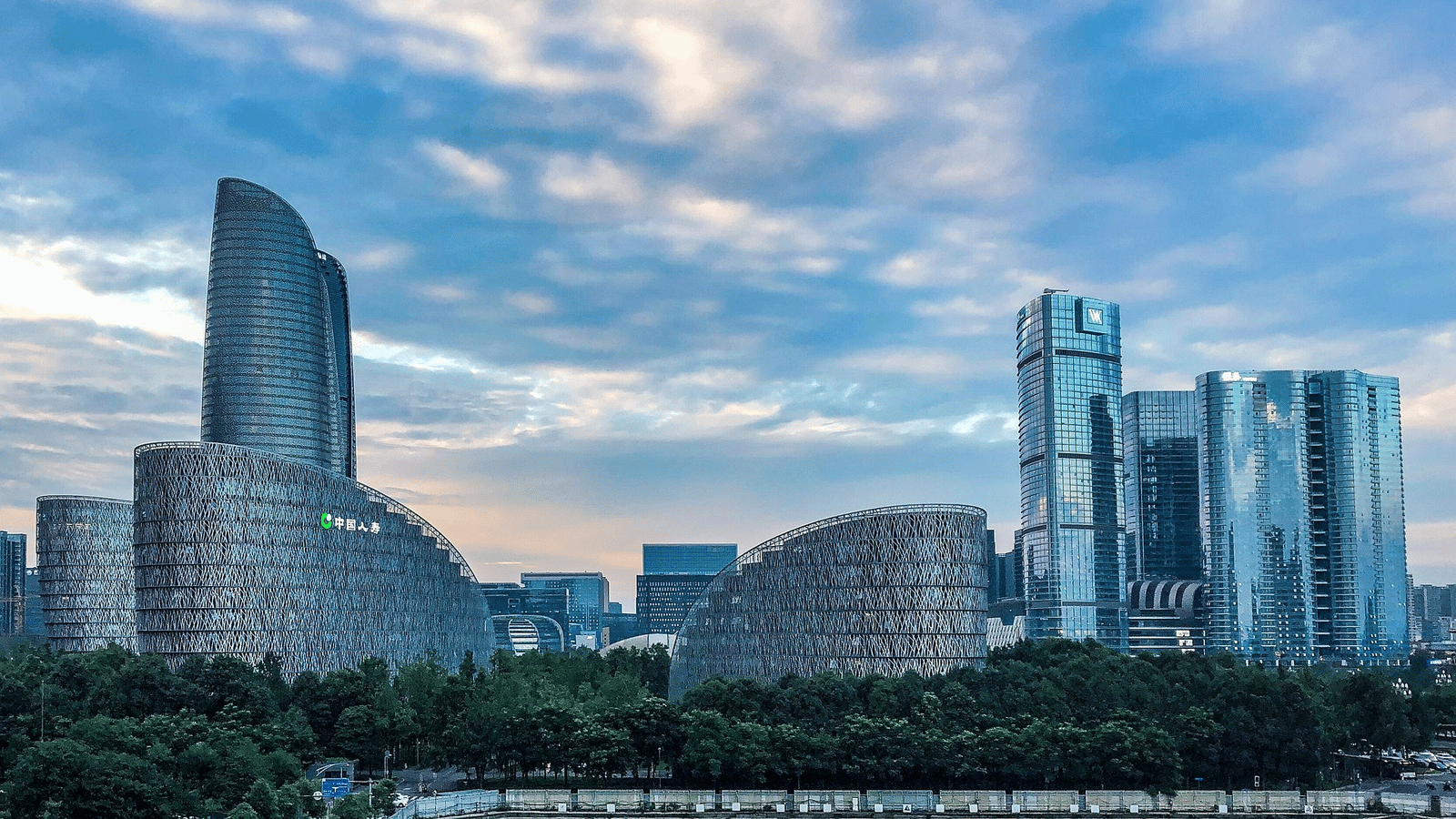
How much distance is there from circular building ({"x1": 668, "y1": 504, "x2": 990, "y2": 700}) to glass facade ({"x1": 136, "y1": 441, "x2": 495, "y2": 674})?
5636 cm

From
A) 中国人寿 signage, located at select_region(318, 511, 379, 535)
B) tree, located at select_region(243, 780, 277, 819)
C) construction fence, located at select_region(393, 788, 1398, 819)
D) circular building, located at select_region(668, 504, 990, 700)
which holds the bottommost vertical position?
construction fence, located at select_region(393, 788, 1398, 819)

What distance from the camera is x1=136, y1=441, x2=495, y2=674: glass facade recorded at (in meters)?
164

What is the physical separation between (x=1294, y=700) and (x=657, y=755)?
61992 millimetres

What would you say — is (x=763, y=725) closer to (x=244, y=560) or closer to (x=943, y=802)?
(x=943, y=802)

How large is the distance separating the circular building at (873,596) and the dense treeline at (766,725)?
10262 millimetres

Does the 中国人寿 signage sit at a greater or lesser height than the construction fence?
greater

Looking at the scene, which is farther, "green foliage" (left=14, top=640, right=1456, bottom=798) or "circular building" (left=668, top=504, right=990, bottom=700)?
"circular building" (left=668, top=504, right=990, bottom=700)

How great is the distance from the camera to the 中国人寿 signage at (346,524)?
17912cm

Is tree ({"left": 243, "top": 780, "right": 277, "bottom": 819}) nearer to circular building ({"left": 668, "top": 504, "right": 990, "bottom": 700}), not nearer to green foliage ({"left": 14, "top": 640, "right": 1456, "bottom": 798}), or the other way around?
green foliage ({"left": 14, "top": 640, "right": 1456, "bottom": 798})

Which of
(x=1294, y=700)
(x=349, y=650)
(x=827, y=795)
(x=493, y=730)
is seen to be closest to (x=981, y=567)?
(x=1294, y=700)

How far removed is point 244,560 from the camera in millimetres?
166625

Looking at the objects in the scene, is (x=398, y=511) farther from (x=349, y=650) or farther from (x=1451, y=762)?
(x=1451, y=762)

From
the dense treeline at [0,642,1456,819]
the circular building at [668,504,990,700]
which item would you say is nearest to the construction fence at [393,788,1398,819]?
the dense treeline at [0,642,1456,819]

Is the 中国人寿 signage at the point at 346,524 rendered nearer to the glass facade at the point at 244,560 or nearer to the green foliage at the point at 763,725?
the glass facade at the point at 244,560
